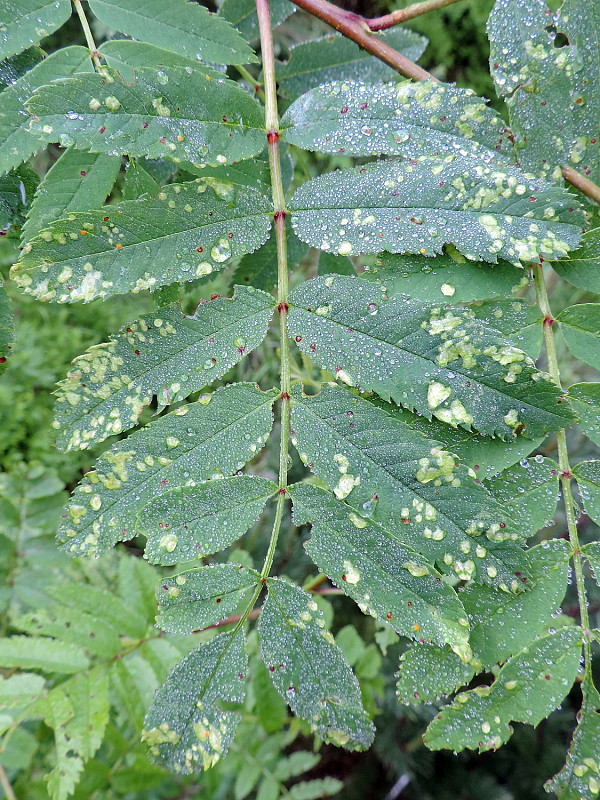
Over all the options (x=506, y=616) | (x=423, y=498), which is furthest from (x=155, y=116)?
(x=506, y=616)

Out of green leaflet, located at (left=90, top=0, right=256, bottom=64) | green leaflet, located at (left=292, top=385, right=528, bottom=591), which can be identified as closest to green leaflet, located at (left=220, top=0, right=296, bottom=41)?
green leaflet, located at (left=90, top=0, right=256, bottom=64)

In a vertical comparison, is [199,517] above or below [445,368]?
below

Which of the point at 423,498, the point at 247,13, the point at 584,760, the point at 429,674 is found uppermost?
the point at 247,13

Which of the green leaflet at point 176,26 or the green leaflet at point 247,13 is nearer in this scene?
the green leaflet at point 176,26

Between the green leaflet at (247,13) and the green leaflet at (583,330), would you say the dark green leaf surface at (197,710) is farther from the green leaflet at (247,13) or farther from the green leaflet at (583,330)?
the green leaflet at (247,13)

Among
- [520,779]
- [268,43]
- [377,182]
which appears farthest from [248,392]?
[520,779]

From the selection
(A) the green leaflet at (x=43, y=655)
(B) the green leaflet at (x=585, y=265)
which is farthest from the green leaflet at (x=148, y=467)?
(A) the green leaflet at (x=43, y=655)

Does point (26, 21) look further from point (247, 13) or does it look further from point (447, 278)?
point (447, 278)

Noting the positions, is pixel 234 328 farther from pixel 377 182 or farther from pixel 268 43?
pixel 268 43
